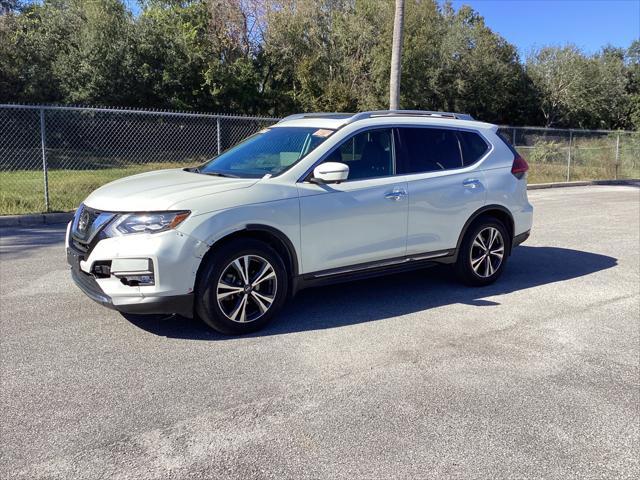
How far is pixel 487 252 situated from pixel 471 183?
81cm

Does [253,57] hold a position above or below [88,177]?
above

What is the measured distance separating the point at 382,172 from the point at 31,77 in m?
25.2

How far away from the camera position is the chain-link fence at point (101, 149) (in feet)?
38.3

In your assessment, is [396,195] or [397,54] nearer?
[396,195]

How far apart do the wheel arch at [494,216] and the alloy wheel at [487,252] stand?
0.56ft

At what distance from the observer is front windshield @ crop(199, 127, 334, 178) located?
507cm

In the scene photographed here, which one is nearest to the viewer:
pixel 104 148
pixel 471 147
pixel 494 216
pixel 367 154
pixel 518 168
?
pixel 367 154

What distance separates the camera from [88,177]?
13320 mm

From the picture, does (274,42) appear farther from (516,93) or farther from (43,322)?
(43,322)

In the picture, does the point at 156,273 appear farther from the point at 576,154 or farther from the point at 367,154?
the point at 576,154

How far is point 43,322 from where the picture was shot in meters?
4.84

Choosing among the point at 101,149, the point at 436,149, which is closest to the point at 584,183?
the point at 101,149

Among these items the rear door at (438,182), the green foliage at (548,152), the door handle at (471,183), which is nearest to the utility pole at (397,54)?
the green foliage at (548,152)

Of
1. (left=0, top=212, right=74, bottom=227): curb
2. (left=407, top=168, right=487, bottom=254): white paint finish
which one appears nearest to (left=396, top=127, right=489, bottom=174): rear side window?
(left=407, top=168, right=487, bottom=254): white paint finish
